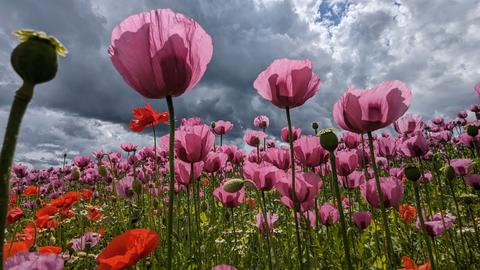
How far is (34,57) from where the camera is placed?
0.58 meters

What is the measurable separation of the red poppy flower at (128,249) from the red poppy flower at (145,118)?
170 cm

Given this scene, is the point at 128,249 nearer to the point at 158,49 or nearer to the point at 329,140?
the point at 158,49

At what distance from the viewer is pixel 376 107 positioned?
1664 millimetres

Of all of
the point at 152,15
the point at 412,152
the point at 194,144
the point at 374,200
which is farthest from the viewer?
the point at 412,152

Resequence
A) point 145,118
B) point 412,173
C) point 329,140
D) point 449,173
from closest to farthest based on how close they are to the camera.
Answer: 1. point 329,140
2. point 412,173
3. point 449,173
4. point 145,118

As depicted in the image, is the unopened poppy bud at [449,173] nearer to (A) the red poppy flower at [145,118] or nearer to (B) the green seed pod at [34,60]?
(A) the red poppy flower at [145,118]

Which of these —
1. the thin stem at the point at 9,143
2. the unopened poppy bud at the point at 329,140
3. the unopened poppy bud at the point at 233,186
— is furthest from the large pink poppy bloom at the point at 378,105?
the thin stem at the point at 9,143

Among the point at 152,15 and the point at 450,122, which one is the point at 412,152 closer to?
the point at 152,15

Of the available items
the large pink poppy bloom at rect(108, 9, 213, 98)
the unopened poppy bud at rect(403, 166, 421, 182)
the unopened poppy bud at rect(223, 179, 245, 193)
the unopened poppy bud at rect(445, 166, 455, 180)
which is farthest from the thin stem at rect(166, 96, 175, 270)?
the unopened poppy bud at rect(445, 166, 455, 180)

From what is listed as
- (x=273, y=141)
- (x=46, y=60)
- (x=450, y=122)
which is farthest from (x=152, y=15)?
(x=450, y=122)

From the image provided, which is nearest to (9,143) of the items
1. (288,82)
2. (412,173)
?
(288,82)

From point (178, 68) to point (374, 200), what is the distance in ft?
6.02

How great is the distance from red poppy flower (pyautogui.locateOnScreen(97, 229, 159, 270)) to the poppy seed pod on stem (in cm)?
85

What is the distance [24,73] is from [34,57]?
30 mm
